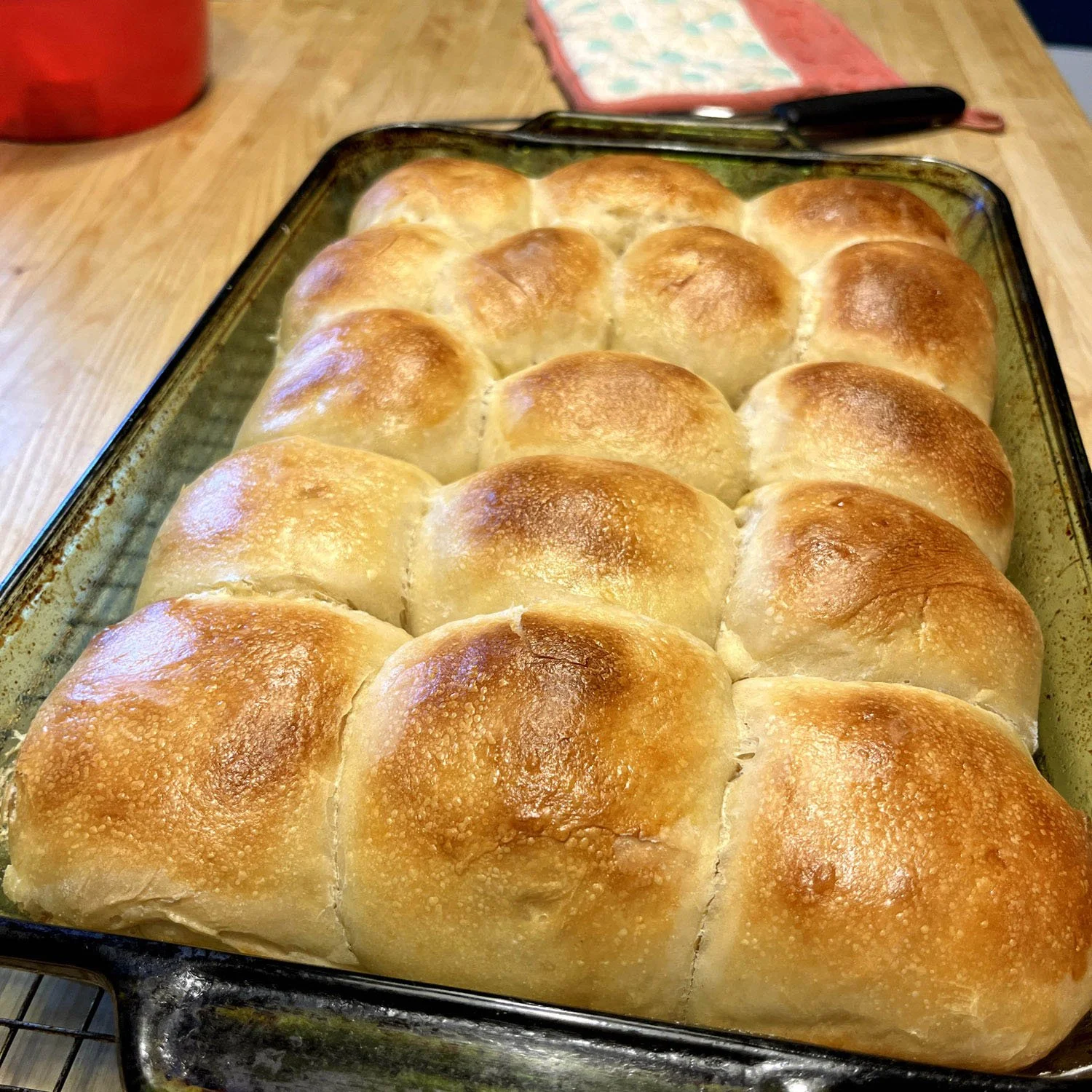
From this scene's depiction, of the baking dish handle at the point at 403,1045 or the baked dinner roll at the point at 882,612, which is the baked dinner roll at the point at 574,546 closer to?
the baked dinner roll at the point at 882,612

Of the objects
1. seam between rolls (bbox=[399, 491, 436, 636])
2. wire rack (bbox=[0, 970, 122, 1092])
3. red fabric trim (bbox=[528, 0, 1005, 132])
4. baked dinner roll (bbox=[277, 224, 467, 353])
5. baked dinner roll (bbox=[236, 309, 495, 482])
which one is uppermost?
red fabric trim (bbox=[528, 0, 1005, 132])

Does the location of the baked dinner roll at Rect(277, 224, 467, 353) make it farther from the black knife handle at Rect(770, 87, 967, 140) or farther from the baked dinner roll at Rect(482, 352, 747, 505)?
the black knife handle at Rect(770, 87, 967, 140)

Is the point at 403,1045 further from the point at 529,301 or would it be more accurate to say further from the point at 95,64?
the point at 95,64

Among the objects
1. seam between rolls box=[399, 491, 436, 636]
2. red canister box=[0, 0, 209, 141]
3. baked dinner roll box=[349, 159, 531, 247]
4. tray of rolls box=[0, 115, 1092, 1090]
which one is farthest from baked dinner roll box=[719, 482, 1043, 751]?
red canister box=[0, 0, 209, 141]

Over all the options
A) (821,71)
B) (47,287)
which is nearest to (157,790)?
(47,287)

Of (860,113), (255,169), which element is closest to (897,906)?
(860,113)

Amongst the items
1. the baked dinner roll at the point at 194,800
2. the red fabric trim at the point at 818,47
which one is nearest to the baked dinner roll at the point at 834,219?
the red fabric trim at the point at 818,47

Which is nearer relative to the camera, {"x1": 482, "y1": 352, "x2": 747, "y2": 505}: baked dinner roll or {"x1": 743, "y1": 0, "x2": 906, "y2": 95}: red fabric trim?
{"x1": 482, "y1": 352, "x2": 747, "y2": 505}: baked dinner roll
